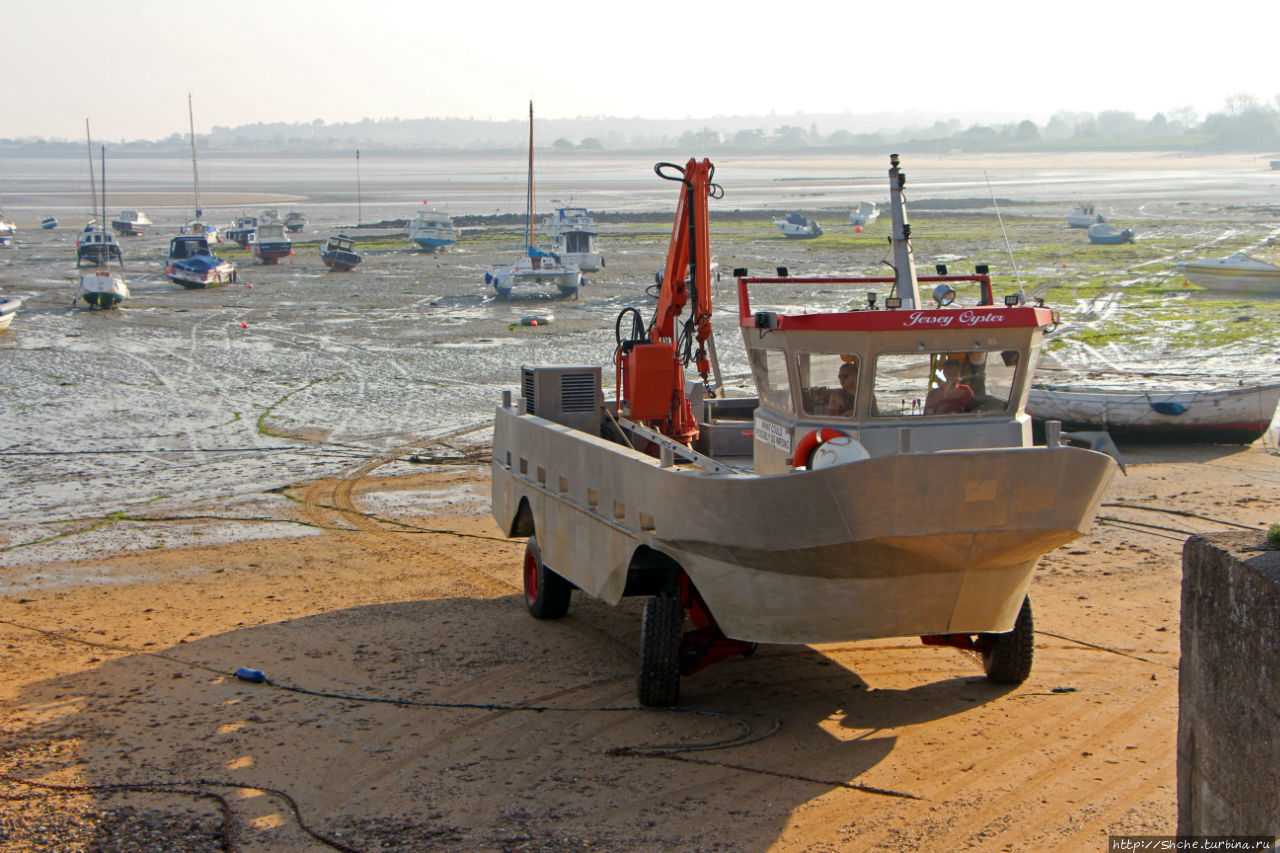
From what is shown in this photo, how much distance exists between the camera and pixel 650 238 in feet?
196

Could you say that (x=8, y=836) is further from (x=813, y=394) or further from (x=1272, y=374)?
(x=1272, y=374)

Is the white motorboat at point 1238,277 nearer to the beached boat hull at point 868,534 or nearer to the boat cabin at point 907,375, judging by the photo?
the boat cabin at point 907,375

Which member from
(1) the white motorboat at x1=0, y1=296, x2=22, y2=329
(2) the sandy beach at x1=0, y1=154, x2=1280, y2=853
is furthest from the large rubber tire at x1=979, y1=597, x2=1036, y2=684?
(1) the white motorboat at x1=0, y1=296, x2=22, y2=329

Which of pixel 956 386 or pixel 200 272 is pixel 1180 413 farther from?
pixel 200 272

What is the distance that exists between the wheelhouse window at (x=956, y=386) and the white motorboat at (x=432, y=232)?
47597 millimetres

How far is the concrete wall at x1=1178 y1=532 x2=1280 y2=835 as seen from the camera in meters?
4.49

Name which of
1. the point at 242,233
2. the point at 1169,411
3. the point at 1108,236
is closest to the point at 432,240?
the point at 242,233

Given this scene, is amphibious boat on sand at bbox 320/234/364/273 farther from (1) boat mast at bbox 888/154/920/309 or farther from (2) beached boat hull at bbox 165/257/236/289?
(1) boat mast at bbox 888/154/920/309

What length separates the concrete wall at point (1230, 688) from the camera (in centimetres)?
449

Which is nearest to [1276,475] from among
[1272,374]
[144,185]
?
[1272,374]

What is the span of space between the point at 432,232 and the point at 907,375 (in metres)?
48.4

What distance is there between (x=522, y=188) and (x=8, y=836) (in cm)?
11964

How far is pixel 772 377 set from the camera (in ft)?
27.1

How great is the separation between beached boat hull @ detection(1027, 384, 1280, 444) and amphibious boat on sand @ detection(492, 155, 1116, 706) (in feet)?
29.8
